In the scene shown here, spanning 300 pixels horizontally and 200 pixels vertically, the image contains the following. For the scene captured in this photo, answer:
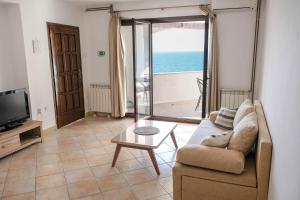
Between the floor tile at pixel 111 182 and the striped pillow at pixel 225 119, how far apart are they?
1.50 meters

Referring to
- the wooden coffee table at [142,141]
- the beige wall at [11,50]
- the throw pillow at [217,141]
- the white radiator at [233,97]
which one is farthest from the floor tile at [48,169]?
the white radiator at [233,97]

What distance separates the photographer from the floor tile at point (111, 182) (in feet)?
8.71

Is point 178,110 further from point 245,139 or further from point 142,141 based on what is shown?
point 245,139

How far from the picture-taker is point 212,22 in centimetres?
414

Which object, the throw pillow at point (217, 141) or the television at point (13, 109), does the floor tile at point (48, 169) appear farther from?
the throw pillow at point (217, 141)

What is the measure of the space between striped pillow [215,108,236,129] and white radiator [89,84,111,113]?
270 centimetres

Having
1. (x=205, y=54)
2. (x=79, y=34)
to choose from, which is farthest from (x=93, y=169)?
(x=79, y=34)

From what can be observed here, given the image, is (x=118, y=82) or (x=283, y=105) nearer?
(x=283, y=105)

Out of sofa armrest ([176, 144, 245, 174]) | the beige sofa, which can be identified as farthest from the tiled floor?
sofa armrest ([176, 144, 245, 174])

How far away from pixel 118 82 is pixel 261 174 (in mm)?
3657

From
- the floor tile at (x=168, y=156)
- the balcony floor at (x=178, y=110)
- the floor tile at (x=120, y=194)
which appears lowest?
the floor tile at (x=120, y=194)

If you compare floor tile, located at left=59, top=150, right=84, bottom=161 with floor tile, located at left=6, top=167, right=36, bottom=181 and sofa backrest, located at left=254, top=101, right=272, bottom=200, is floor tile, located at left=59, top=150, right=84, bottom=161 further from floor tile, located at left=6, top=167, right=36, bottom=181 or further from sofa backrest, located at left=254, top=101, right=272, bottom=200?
sofa backrest, located at left=254, top=101, right=272, bottom=200

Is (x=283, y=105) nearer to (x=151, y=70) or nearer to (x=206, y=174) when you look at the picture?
(x=206, y=174)

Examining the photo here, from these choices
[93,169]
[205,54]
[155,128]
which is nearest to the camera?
[93,169]
